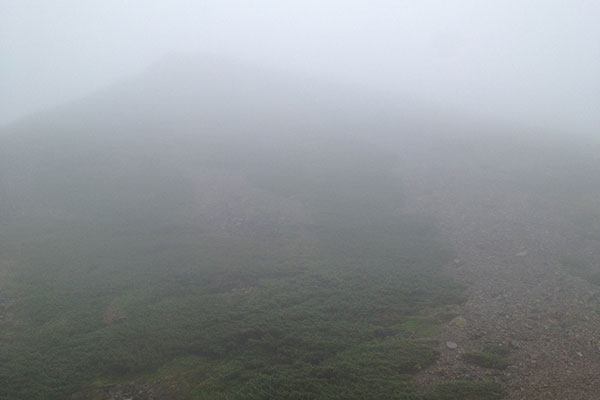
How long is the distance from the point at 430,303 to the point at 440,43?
201712mm

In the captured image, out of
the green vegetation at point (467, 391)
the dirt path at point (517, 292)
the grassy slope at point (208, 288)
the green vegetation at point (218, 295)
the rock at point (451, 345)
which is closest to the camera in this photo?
the green vegetation at point (467, 391)

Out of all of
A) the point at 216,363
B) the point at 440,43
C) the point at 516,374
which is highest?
the point at 440,43

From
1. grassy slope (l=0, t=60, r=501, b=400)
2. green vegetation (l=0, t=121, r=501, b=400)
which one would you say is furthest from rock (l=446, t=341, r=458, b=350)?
green vegetation (l=0, t=121, r=501, b=400)

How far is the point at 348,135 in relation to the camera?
2466 inches

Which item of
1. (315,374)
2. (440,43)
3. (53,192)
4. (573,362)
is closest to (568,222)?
(573,362)

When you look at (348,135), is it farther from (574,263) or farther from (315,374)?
(315,374)

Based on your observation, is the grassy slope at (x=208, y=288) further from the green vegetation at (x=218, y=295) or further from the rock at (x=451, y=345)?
the rock at (x=451, y=345)

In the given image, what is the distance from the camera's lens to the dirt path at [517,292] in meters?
13.9

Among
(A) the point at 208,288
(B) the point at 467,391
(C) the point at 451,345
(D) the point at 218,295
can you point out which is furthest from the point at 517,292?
(A) the point at 208,288

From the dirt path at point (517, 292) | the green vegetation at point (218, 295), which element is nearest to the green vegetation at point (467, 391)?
the green vegetation at point (218, 295)

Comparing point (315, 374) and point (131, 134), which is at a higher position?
point (131, 134)

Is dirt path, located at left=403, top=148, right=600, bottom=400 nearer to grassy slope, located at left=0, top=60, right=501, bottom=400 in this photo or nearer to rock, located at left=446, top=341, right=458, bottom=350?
rock, located at left=446, top=341, right=458, bottom=350

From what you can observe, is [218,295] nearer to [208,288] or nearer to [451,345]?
[208,288]

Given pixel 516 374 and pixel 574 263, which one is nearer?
pixel 516 374
